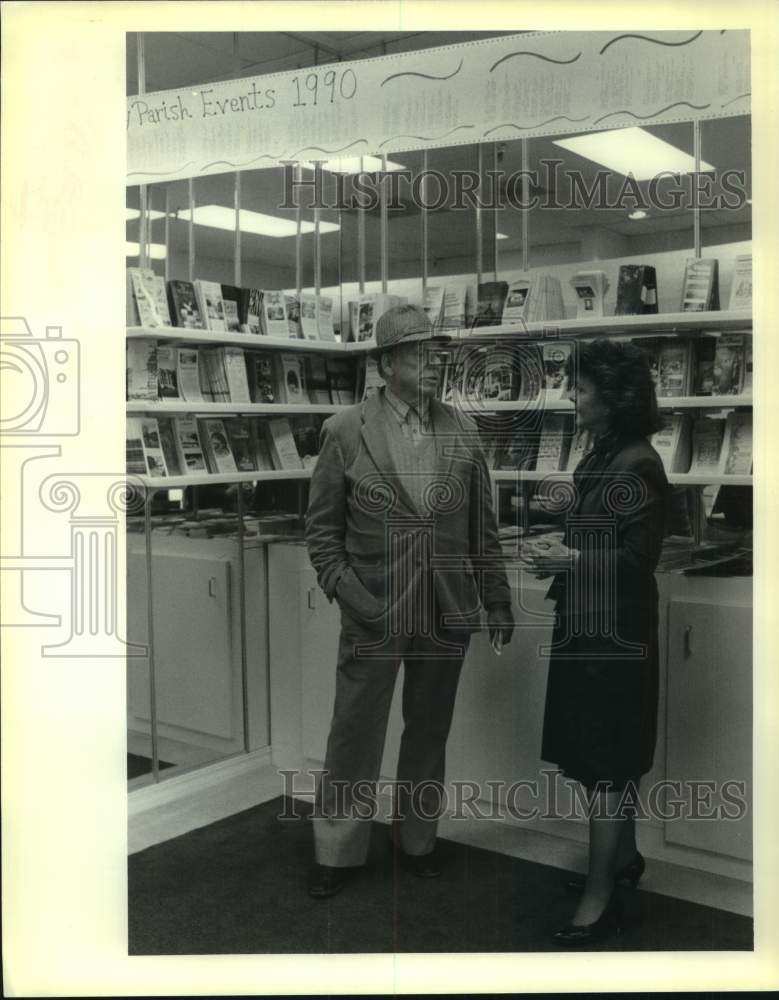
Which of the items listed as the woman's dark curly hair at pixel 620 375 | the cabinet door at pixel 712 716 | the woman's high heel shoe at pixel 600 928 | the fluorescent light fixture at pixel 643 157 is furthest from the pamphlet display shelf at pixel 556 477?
the woman's high heel shoe at pixel 600 928

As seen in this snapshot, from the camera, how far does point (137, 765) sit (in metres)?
3.01

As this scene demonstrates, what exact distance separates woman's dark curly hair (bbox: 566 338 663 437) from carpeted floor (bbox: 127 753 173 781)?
151cm

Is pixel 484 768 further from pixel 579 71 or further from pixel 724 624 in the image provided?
pixel 579 71

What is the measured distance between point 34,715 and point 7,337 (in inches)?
39.6

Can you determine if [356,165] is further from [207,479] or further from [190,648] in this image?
[190,648]

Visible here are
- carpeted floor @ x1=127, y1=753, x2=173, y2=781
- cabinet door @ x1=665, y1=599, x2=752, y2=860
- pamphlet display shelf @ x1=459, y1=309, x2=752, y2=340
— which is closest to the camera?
pamphlet display shelf @ x1=459, y1=309, x2=752, y2=340

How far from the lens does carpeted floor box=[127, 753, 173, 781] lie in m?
3.00

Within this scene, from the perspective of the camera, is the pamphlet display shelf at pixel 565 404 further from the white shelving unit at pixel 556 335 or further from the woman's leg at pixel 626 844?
the woman's leg at pixel 626 844

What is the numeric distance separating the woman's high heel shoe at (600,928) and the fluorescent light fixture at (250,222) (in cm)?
188

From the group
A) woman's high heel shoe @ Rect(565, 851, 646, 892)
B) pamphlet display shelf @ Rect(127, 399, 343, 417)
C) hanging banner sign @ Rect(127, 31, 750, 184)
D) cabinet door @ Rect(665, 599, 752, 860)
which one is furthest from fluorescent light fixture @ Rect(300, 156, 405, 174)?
woman's high heel shoe @ Rect(565, 851, 646, 892)

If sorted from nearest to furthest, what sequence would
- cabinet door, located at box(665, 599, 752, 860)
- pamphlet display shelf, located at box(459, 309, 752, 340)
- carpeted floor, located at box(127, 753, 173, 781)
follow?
pamphlet display shelf, located at box(459, 309, 752, 340) → cabinet door, located at box(665, 599, 752, 860) → carpeted floor, located at box(127, 753, 173, 781)

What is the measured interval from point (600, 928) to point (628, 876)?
15 cm

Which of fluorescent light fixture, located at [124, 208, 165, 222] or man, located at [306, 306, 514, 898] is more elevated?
fluorescent light fixture, located at [124, 208, 165, 222]

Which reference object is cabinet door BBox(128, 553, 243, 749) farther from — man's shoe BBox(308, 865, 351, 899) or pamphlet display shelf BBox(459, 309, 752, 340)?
pamphlet display shelf BBox(459, 309, 752, 340)
